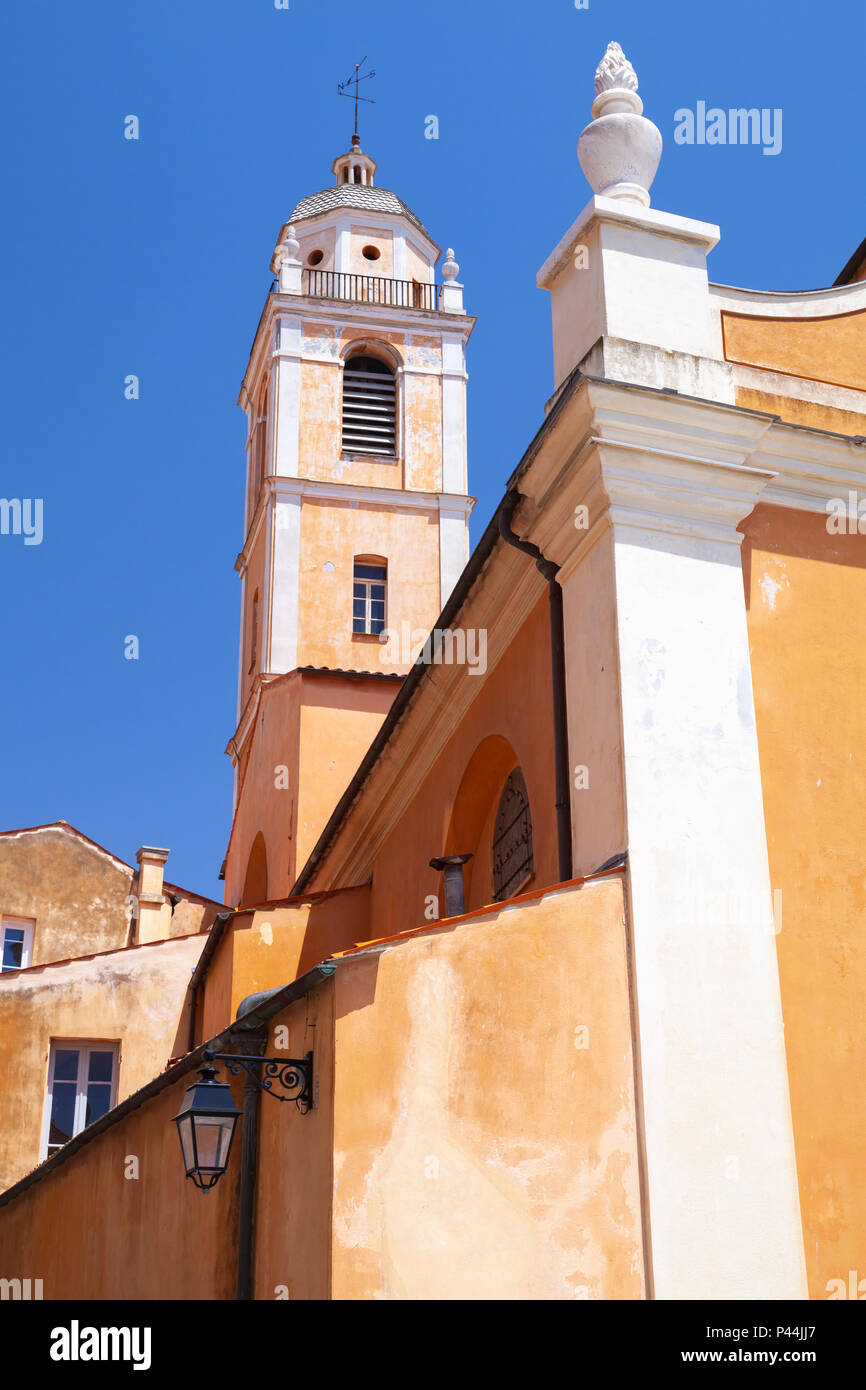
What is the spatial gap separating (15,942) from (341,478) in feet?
28.9

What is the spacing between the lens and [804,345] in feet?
30.5

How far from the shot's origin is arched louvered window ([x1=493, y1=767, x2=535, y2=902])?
31.9 feet

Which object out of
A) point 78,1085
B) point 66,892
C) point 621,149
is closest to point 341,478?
point 66,892

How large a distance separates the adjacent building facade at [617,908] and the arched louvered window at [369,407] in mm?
14321

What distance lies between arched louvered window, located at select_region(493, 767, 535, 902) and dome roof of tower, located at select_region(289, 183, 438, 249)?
20743mm

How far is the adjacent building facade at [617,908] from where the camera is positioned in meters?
6.66

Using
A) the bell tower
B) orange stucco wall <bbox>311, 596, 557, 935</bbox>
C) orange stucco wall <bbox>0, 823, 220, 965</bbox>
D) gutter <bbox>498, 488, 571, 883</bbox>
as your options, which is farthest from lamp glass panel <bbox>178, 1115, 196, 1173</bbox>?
orange stucco wall <bbox>0, 823, 220, 965</bbox>

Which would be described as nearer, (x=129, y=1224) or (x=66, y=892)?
(x=129, y=1224)

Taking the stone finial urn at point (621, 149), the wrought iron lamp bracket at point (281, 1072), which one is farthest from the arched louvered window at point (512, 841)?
the stone finial urn at point (621, 149)

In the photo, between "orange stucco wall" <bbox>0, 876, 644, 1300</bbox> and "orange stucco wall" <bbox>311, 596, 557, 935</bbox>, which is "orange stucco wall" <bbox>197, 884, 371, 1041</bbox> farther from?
"orange stucco wall" <bbox>0, 876, 644, 1300</bbox>

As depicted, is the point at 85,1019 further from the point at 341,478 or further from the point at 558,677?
the point at 558,677

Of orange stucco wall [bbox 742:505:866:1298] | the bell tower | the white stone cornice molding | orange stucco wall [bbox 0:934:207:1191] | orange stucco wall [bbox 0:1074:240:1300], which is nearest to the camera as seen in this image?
orange stucco wall [bbox 742:505:866:1298]
